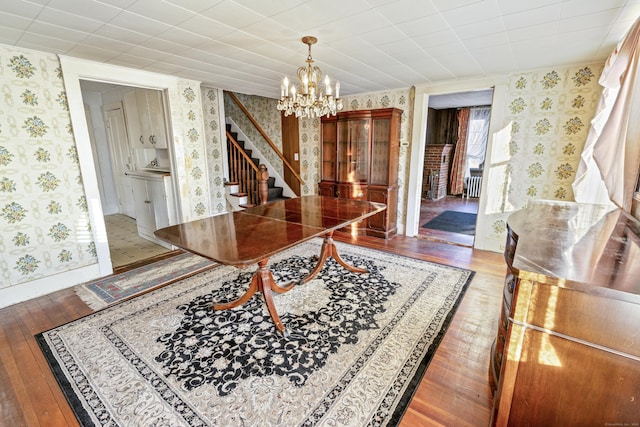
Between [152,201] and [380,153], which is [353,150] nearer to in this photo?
[380,153]

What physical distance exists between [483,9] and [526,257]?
1.72m

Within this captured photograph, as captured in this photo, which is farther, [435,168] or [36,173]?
[435,168]

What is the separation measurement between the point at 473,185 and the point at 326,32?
22.4 feet

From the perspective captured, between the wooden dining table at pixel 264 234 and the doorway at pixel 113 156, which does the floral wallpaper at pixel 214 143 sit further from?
the wooden dining table at pixel 264 234

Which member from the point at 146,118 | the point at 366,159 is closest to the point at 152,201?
the point at 146,118

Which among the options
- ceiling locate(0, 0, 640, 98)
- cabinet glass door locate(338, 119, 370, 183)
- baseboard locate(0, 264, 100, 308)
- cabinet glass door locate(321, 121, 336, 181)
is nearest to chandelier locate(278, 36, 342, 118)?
ceiling locate(0, 0, 640, 98)

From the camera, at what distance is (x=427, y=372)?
1.77 meters

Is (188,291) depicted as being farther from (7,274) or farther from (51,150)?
(51,150)

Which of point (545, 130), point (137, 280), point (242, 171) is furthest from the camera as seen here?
point (242, 171)

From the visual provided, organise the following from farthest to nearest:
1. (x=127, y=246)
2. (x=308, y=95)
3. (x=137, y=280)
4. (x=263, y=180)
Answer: (x=263, y=180) < (x=127, y=246) < (x=137, y=280) < (x=308, y=95)

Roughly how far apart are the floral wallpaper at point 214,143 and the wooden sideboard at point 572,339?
4336mm

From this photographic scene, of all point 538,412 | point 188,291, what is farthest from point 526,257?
point 188,291

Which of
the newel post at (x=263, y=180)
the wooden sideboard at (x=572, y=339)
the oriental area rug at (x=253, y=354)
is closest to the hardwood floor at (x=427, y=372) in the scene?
the oriental area rug at (x=253, y=354)

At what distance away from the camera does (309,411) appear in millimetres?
1502
